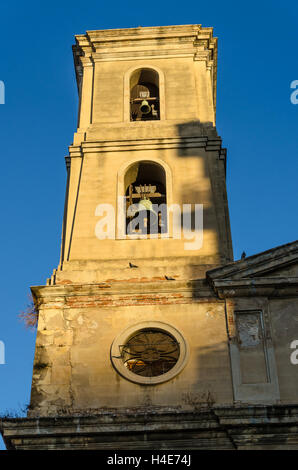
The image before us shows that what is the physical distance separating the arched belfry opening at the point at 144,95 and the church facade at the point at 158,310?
2.31 feet

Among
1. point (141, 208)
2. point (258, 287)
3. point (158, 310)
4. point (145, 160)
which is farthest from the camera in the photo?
point (145, 160)

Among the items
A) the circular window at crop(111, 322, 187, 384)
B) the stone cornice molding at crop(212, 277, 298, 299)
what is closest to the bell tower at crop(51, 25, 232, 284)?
the stone cornice molding at crop(212, 277, 298, 299)

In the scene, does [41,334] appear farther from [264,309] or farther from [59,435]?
[264,309]

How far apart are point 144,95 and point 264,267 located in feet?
26.7

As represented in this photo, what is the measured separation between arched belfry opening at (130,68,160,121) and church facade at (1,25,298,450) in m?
0.70

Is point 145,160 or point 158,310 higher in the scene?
point 145,160

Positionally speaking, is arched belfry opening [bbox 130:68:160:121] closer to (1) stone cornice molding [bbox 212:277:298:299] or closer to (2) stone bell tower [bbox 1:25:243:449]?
(2) stone bell tower [bbox 1:25:243:449]

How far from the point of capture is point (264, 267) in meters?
16.5

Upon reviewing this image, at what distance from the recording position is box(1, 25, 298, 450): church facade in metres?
14.3

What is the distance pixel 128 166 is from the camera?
19.8 meters

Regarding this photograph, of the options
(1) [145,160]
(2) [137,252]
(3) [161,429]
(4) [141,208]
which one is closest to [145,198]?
(4) [141,208]

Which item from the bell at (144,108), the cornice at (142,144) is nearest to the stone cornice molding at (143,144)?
the cornice at (142,144)

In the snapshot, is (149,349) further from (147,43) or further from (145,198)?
(147,43)

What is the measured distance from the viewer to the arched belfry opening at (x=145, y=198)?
18.8 meters
